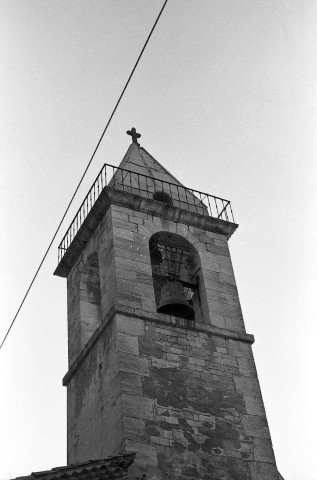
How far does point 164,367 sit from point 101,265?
8.15ft

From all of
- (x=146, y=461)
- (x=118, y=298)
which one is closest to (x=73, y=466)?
(x=146, y=461)

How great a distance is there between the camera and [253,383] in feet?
40.2

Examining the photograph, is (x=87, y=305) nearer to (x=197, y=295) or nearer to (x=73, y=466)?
(x=197, y=295)

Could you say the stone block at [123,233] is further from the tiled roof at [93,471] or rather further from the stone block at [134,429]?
the tiled roof at [93,471]

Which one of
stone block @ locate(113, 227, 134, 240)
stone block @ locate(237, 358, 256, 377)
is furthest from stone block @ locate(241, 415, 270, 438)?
stone block @ locate(113, 227, 134, 240)

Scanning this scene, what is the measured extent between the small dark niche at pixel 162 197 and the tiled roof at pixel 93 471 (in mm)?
6005

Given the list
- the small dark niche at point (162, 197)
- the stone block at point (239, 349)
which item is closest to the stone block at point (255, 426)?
the stone block at point (239, 349)

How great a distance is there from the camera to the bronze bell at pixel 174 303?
41.7 ft

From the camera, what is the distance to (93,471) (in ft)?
31.4

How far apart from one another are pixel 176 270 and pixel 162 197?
1629mm

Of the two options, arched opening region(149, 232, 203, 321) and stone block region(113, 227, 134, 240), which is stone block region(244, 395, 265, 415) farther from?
stone block region(113, 227, 134, 240)

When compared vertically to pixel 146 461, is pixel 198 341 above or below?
above

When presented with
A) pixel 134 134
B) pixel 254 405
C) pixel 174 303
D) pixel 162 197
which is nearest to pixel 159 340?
pixel 174 303

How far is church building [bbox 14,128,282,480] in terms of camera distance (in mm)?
10719
